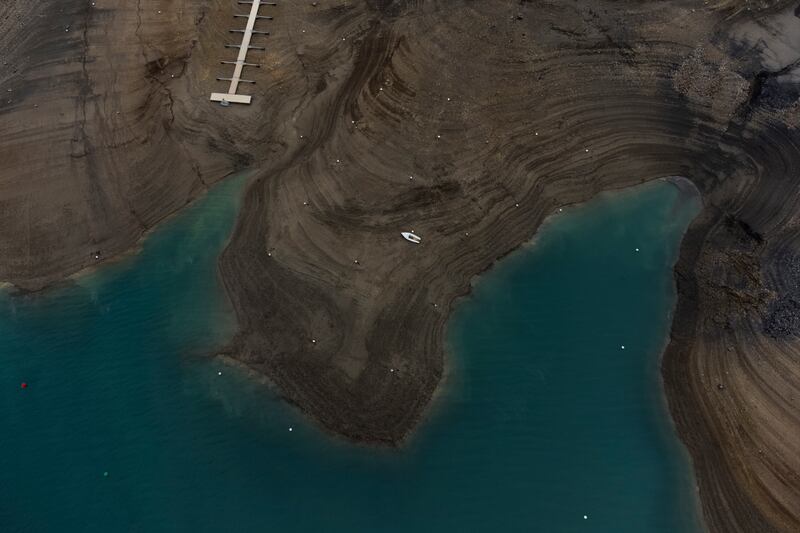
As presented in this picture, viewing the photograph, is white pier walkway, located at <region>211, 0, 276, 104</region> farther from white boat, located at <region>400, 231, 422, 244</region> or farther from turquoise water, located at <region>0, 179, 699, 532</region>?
white boat, located at <region>400, 231, 422, 244</region>

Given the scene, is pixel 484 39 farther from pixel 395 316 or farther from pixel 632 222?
pixel 395 316

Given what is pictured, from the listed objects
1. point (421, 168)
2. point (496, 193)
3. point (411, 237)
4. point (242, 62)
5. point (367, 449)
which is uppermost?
point (242, 62)

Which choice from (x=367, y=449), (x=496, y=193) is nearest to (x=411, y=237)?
(x=496, y=193)

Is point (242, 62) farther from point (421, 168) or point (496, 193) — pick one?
point (496, 193)

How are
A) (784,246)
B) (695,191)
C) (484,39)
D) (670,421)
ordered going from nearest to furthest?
(670,421) → (784,246) → (695,191) → (484,39)

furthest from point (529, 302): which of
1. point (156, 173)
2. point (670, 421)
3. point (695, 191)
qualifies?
point (156, 173)

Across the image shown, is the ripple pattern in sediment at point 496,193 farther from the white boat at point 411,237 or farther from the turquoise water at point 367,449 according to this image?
the turquoise water at point 367,449

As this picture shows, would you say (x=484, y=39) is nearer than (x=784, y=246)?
No
